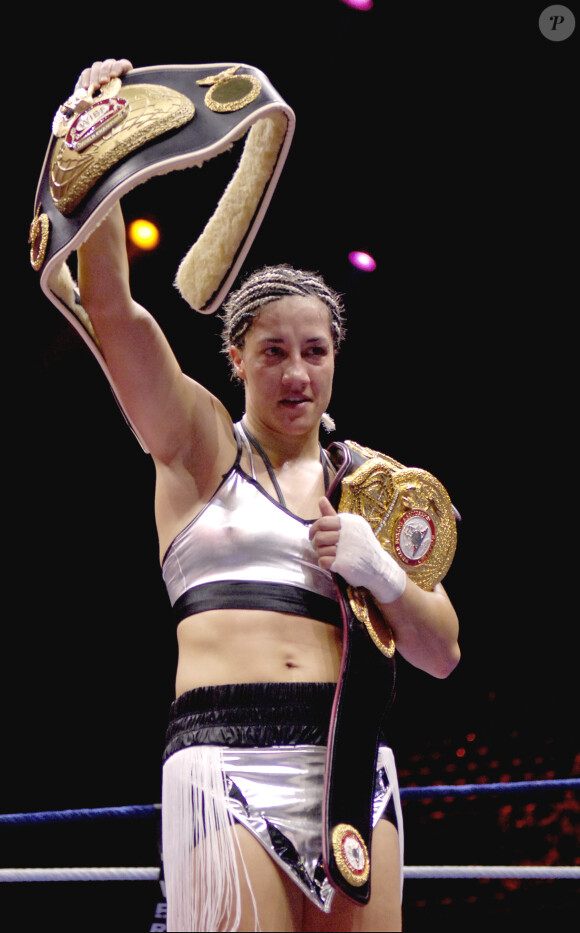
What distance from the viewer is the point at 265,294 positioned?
163 centimetres

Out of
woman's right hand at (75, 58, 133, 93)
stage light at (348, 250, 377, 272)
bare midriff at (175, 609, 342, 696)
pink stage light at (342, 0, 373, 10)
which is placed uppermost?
pink stage light at (342, 0, 373, 10)

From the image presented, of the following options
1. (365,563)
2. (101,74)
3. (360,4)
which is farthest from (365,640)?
(360,4)

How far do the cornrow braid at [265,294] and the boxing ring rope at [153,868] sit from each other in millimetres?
1000

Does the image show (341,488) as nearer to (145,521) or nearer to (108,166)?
(108,166)

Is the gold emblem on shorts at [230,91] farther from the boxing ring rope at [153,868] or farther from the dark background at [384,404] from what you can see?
the dark background at [384,404]

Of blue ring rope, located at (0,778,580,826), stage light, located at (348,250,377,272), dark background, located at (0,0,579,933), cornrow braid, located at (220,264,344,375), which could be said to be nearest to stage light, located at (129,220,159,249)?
dark background, located at (0,0,579,933)

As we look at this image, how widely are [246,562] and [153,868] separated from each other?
0.78m

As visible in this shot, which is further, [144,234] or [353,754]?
[144,234]

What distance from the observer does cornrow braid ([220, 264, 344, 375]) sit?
1624 mm

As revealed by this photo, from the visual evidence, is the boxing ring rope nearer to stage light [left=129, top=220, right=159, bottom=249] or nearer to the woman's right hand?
the woman's right hand

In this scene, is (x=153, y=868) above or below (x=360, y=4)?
Answer: below

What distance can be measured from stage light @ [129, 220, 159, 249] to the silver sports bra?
248cm

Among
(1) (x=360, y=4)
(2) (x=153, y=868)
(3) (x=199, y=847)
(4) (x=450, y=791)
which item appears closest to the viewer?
(3) (x=199, y=847)

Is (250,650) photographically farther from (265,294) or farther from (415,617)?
(265,294)
